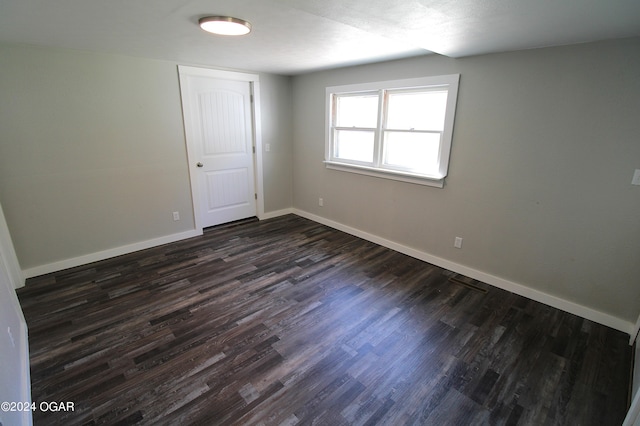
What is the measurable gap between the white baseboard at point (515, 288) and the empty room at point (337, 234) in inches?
0.8

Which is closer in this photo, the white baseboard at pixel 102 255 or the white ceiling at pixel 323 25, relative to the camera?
the white ceiling at pixel 323 25

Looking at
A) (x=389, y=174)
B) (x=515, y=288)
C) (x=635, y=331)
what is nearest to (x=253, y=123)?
(x=389, y=174)

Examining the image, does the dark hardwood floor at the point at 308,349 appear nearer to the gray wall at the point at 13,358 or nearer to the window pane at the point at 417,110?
the gray wall at the point at 13,358

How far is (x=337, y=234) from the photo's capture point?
4.27 meters

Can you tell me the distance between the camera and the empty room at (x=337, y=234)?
5.66 feet

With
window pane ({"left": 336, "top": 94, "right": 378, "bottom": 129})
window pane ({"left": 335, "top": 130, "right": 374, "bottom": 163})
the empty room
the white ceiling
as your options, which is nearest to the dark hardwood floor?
the empty room

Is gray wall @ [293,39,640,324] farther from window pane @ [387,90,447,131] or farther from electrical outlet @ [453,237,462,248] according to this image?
window pane @ [387,90,447,131]

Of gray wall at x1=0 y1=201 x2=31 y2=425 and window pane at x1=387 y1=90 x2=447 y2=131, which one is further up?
window pane at x1=387 y1=90 x2=447 y2=131

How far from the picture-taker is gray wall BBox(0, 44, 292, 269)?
108 inches

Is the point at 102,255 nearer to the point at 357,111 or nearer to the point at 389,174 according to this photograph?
the point at 389,174

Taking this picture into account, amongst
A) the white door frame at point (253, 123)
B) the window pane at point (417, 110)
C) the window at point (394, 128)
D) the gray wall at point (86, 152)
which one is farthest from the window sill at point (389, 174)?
the gray wall at point (86, 152)

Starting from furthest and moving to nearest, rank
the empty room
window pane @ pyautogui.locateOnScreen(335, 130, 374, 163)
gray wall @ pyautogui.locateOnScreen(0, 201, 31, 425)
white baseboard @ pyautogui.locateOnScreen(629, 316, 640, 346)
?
window pane @ pyautogui.locateOnScreen(335, 130, 374, 163) → white baseboard @ pyautogui.locateOnScreen(629, 316, 640, 346) → the empty room → gray wall @ pyautogui.locateOnScreen(0, 201, 31, 425)

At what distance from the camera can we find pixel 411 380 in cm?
185

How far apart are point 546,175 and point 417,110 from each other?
4.75 ft
